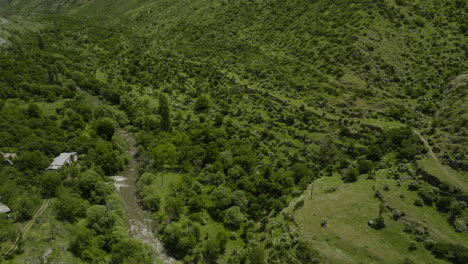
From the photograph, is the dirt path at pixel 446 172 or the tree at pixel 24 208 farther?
the dirt path at pixel 446 172

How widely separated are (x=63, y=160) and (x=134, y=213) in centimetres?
2127

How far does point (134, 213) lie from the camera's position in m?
60.1

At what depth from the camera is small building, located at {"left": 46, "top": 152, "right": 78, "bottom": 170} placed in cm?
6339

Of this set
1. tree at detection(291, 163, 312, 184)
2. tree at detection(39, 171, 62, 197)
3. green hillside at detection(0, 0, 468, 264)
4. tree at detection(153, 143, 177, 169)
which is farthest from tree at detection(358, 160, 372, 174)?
tree at detection(39, 171, 62, 197)

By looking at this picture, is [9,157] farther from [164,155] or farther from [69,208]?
[164,155]

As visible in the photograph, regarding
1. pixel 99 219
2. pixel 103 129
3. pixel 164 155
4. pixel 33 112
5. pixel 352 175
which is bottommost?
pixel 99 219

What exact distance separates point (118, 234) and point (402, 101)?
78415 mm

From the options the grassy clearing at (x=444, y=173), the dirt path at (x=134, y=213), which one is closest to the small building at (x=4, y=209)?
the dirt path at (x=134, y=213)

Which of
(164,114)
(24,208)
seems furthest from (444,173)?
(24,208)

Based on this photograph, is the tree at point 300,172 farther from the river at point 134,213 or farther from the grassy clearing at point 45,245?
the grassy clearing at point 45,245

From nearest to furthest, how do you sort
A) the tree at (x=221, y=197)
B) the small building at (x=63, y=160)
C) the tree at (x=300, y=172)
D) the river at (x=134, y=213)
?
1. the river at (x=134, y=213)
2. the tree at (x=221, y=197)
3. the tree at (x=300, y=172)
4. the small building at (x=63, y=160)

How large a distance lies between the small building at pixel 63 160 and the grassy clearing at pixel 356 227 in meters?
51.7

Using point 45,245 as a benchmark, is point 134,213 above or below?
below

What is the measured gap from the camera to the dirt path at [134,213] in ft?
173
